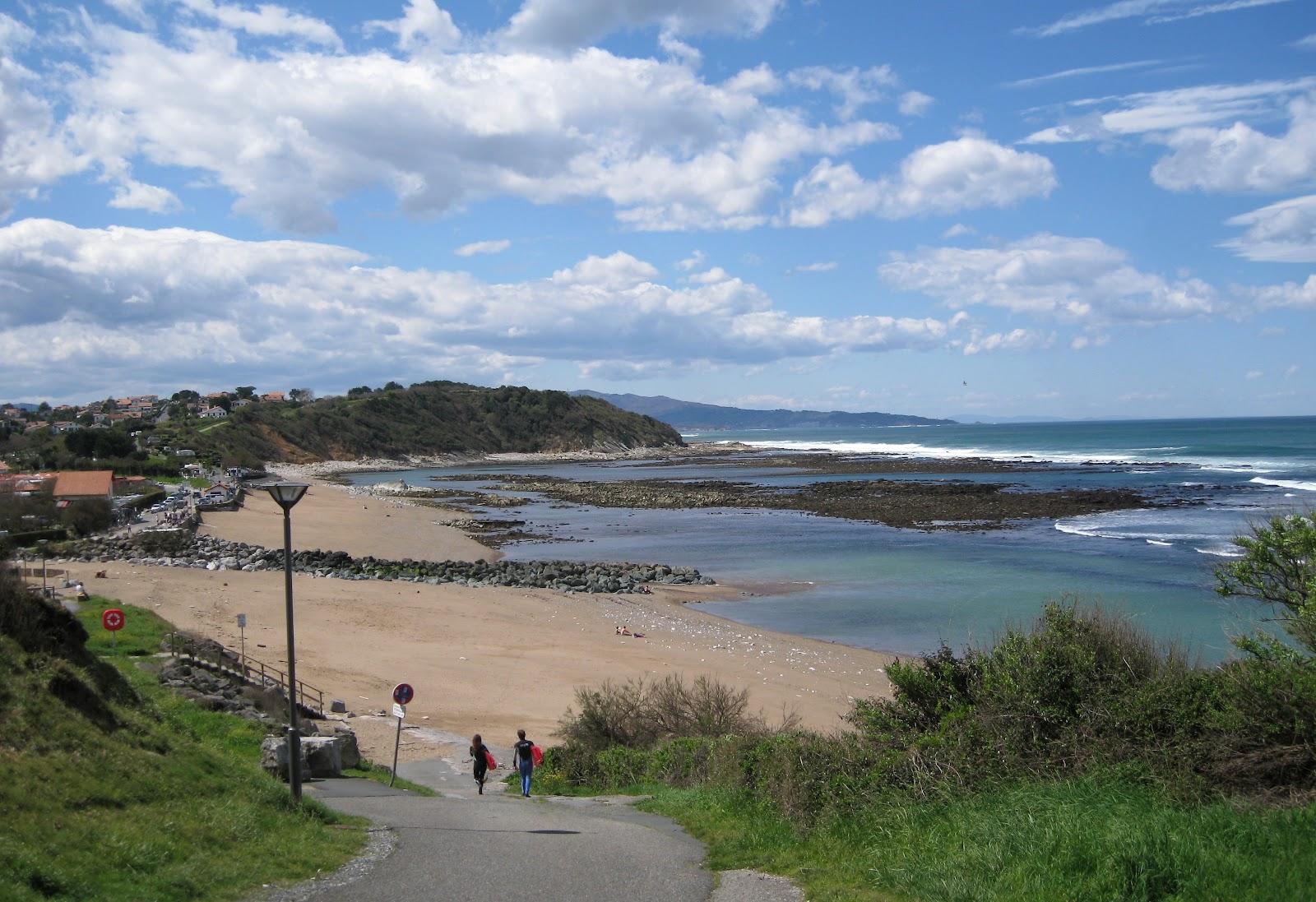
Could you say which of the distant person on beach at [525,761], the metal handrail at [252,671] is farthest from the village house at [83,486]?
Result: the distant person on beach at [525,761]

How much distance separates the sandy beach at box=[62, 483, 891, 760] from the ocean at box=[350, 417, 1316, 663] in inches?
98.1

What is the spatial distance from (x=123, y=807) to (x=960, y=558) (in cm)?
3492

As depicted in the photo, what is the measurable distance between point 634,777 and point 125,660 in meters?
9.44

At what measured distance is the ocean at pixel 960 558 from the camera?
84.9ft

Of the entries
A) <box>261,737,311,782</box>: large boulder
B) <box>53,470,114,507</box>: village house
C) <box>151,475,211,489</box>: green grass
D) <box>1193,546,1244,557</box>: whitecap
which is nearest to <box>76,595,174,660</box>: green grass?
<box>261,737,311,782</box>: large boulder

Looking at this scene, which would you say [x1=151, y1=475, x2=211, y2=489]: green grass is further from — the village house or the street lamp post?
the street lamp post

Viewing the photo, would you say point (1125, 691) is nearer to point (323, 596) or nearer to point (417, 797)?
point (417, 797)

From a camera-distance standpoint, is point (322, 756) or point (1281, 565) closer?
point (1281, 565)

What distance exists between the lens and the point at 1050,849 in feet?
19.8

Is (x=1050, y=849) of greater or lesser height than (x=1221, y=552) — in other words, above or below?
above

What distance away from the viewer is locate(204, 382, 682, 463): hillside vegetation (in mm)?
128750

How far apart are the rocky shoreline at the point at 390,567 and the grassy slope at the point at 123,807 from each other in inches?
1007

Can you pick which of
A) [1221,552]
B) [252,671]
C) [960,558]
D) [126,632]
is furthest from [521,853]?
[1221,552]

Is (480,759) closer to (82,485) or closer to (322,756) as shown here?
(322,756)
